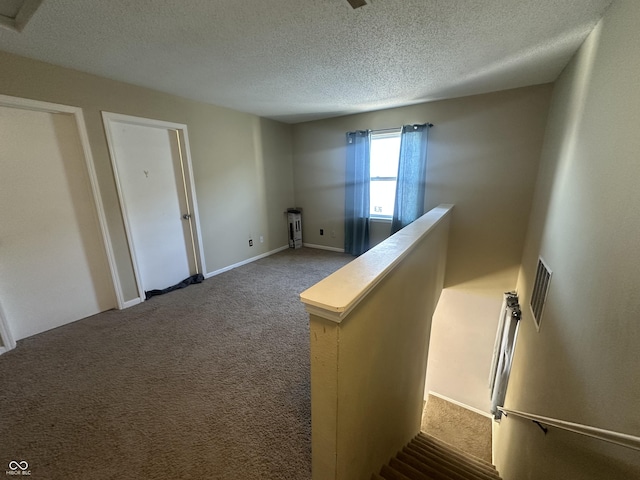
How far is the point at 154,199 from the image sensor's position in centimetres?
300

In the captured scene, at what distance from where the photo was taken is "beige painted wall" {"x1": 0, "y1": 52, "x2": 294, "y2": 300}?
2.16 m

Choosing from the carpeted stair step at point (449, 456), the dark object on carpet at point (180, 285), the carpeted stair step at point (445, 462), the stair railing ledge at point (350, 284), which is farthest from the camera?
the dark object on carpet at point (180, 285)

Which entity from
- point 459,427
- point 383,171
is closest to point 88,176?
point 383,171

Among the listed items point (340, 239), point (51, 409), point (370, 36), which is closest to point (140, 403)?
point (51, 409)

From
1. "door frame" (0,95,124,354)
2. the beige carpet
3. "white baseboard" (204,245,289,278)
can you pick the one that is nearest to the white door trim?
"door frame" (0,95,124,354)

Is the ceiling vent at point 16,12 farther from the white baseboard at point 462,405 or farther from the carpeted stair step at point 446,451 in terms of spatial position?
the white baseboard at point 462,405

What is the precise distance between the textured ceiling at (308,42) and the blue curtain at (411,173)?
80 centimetres

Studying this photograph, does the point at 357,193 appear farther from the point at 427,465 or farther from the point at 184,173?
the point at 427,465

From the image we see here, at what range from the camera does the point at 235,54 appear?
1990mm

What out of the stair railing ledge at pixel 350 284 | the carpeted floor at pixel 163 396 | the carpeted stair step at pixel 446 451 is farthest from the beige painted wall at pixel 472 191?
the carpeted floor at pixel 163 396

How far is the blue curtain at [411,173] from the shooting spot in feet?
11.8

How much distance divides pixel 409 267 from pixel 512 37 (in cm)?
189

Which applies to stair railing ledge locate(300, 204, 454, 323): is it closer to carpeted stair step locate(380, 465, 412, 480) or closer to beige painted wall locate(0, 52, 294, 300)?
carpeted stair step locate(380, 465, 412, 480)

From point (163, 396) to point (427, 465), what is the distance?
1917mm
